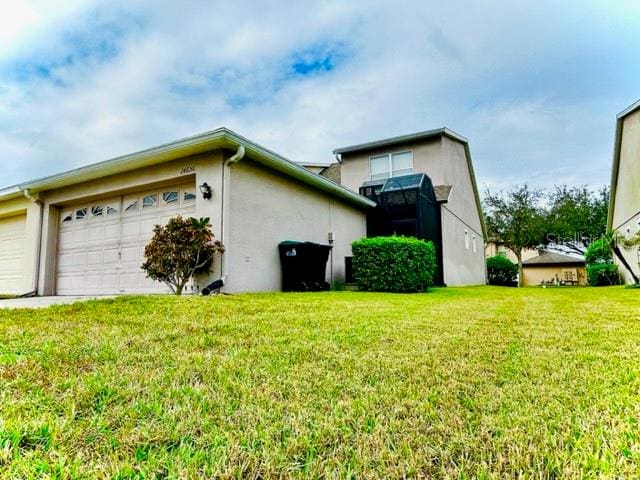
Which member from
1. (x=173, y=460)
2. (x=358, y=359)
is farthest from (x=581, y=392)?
(x=173, y=460)

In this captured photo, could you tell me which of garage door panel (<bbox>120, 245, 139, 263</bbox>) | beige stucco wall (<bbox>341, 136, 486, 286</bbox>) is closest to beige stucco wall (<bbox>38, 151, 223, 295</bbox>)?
garage door panel (<bbox>120, 245, 139, 263</bbox>)

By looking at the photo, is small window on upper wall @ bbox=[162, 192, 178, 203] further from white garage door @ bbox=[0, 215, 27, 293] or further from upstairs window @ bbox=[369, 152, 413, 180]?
upstairs window @ bbox=[369, 152, 413, 180]

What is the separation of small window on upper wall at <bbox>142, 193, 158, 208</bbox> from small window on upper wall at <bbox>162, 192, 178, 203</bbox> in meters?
0.25

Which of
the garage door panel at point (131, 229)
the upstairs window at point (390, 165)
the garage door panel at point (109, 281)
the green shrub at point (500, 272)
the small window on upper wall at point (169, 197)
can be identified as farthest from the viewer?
the green shrub at point (500, 272)

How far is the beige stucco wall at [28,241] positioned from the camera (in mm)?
10156

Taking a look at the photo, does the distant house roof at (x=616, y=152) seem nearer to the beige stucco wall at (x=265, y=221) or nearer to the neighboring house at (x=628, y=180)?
the neighboring house at (x=628, y=180)

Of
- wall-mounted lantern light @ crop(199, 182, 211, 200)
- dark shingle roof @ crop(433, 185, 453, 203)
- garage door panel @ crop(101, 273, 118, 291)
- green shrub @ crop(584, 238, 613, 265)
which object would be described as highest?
dark shingle roof @ crop(433, 185, 453, 203)

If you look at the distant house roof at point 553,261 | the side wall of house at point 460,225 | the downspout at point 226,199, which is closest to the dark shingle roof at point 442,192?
the side wall of house at point 460,225

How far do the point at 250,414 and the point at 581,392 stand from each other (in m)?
1.57

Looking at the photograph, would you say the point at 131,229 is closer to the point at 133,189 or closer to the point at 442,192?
the point at 133,189

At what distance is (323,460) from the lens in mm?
1211

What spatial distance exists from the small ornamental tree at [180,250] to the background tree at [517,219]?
74.1 ft

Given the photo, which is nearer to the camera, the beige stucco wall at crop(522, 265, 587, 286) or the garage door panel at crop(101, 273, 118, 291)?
the garage door panel at crop(101, 273, 118, 291)

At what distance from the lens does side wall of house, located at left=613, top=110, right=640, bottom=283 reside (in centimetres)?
1530
